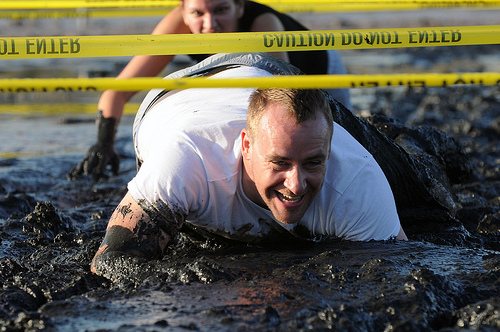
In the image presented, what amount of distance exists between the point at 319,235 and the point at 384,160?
2.87 ft

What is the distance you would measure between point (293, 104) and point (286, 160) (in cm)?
27

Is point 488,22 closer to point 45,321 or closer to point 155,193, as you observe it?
point 155,193

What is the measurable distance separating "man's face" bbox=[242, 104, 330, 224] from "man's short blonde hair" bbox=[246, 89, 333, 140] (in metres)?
0.03

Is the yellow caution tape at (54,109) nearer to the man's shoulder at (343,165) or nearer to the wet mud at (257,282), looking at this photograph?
the wet mud at (257,282)

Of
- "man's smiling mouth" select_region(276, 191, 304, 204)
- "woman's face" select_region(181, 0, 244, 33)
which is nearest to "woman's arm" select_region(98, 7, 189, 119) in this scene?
"woman's face" select_region(181, 0, 244, 33)

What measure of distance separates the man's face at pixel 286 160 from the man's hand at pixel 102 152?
217cm

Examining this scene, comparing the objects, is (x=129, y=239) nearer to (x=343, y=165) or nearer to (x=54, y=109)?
(x=343, y=165)

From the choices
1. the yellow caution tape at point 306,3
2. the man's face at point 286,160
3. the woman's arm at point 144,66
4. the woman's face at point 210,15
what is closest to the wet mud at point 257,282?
the man's face at point 286,160

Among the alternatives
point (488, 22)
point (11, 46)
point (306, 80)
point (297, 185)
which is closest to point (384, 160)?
point (297, 185)

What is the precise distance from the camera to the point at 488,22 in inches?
529

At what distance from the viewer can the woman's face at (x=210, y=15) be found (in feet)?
15.7

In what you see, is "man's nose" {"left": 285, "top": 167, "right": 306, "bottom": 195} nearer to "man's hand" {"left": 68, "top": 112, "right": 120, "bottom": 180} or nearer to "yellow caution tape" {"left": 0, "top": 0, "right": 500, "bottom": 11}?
"man's hand" {"left": 68, "top": 112, "right": 120, "bottom": 180}

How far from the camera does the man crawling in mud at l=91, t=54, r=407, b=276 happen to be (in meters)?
3.25

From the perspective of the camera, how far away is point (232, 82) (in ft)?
9.80
